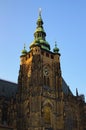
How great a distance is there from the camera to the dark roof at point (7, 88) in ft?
228

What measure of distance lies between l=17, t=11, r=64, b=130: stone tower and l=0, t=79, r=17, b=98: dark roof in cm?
432

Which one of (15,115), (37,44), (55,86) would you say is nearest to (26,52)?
(37,44)

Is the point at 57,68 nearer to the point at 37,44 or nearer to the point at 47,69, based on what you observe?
the point at 47,69

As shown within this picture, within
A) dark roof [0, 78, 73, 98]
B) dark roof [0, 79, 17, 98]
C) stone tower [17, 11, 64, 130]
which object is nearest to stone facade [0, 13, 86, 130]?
stone tower [17, 11, 64, 130]

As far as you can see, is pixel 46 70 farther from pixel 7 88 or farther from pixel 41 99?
pixel 7 88

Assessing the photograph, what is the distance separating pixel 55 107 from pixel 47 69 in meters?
8.28

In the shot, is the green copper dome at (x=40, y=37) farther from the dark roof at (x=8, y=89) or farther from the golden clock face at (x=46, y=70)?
the dark roof at (x=8, y=89)

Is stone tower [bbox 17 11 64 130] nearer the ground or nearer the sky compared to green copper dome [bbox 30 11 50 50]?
nearer the ground

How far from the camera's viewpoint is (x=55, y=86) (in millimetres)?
66375

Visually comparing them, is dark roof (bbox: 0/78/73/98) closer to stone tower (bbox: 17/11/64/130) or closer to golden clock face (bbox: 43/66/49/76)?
stone tower (bbox: 17/11/64/130)

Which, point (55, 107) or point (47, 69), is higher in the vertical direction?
point (47, 69)

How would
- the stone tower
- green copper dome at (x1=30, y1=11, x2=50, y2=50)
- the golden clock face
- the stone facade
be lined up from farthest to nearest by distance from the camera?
green copper dome at (x1=30, y1=11, x2=50, y2=50) → the golden clock face → the stone facade → the stone tower

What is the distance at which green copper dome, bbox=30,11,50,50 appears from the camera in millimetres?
67625

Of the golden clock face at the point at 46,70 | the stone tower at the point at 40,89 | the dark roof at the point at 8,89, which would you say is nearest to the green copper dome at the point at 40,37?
the stone tower at the point at 40,89
